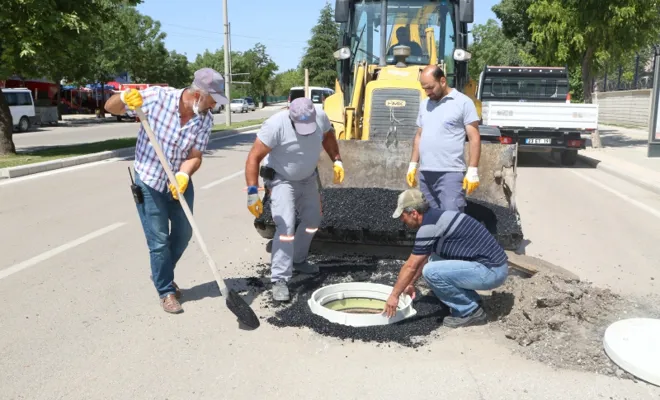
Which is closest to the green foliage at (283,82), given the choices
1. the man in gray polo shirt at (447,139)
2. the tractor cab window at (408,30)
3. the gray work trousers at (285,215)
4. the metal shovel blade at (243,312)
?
the tractor cab window at (408,30)

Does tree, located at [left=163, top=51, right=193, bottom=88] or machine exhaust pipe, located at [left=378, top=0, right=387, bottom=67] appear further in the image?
tree, located at [left=163, top=51, right=193, bottom=88]

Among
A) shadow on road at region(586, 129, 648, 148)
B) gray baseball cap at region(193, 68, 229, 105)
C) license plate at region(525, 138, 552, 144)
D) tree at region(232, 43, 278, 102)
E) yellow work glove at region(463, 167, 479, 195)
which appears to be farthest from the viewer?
tree at region(232, 43, 278, 102)

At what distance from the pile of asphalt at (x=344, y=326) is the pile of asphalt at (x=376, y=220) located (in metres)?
0.26

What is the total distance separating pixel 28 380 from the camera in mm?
3605

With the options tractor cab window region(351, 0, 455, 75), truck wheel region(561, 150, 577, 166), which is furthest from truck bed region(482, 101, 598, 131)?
tractor cab window region(351, 0, 455, 75)

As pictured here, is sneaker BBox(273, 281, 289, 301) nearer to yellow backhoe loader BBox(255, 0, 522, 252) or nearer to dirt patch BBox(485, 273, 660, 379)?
yellow backhoe loader BBox(255, 0, 522, 252)

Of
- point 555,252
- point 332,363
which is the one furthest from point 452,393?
point 555,252

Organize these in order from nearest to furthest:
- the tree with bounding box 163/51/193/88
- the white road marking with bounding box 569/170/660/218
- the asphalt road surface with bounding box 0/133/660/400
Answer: the asphalt road surface with bounding box 0/133/660/400, the white road marking with bounding box 569/170/660/218, the tree with bounding box 163/51/193/88

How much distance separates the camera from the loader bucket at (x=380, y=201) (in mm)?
6125

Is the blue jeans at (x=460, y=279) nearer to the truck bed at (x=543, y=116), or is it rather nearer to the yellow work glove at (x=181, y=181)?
the yellow work glove at (x=181, y=181)

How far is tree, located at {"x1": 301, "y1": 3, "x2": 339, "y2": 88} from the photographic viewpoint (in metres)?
66.0

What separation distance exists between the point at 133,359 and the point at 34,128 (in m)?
30.5

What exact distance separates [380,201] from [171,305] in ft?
9.27

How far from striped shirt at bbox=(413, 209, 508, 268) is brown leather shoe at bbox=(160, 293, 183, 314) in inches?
74.4
